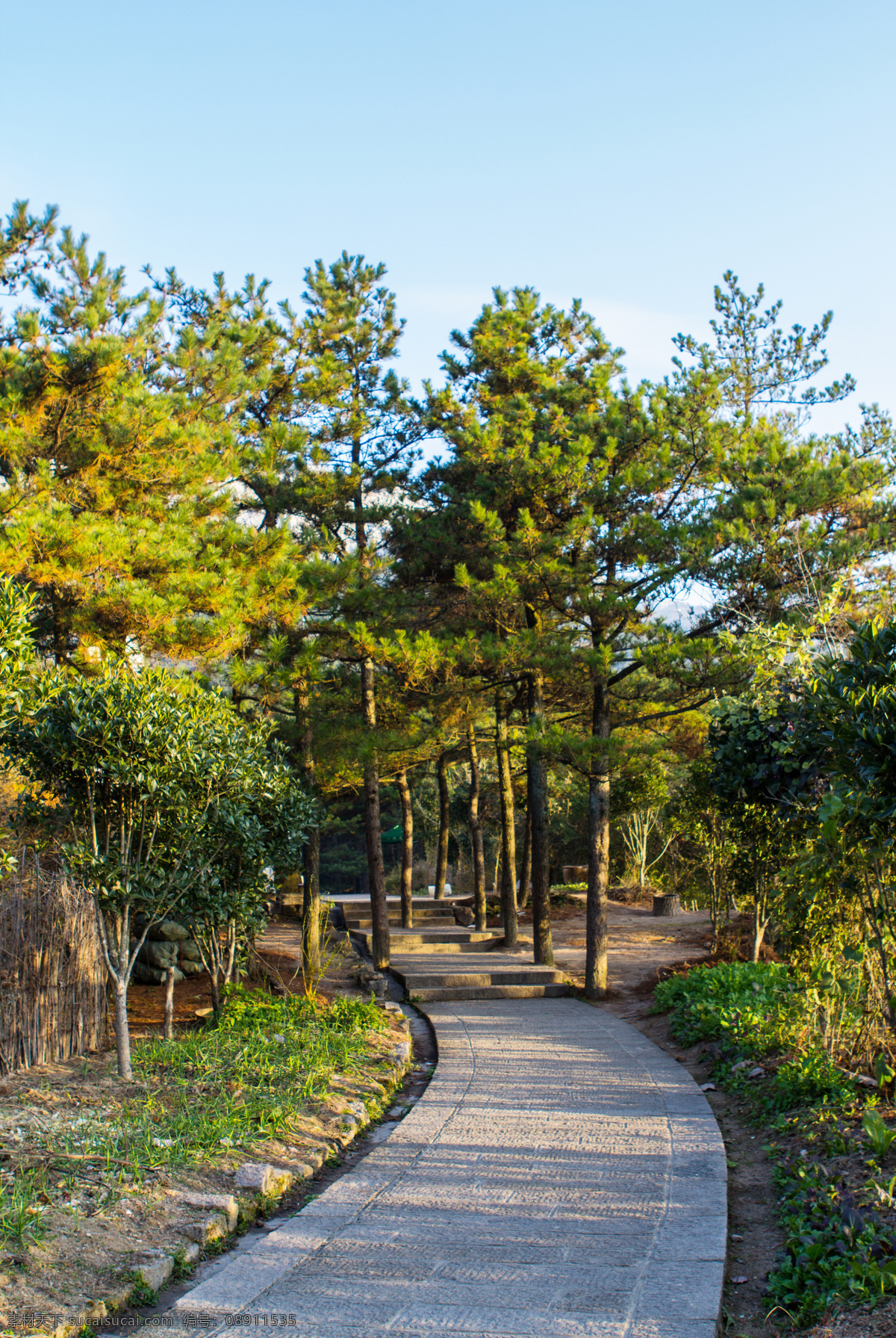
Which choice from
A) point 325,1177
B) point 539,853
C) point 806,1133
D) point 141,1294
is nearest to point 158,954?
point 539,853

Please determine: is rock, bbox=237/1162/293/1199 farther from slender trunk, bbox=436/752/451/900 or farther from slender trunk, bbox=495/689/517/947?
slender trunk, bbox=436/752/451/900

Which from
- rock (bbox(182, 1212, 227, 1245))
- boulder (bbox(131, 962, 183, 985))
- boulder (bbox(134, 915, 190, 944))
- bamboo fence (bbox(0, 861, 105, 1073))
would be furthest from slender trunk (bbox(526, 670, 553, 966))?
rock (bbox(182, 1212, 227, 1245))

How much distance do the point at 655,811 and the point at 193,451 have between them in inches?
592

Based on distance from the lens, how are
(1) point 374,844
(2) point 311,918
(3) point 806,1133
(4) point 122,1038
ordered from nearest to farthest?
1. (3) point 806,1133
2. (4) point 122,1038
3. (2) point 311,918
4. (1) point 374,844

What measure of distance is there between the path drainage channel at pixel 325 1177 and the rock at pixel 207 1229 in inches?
3.6

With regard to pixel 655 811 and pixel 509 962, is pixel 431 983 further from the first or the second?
pixel 655 811

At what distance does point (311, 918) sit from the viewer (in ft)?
35.6

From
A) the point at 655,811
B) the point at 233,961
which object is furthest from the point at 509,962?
the point at 655,811

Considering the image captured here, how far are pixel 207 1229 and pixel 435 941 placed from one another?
12.8 meters

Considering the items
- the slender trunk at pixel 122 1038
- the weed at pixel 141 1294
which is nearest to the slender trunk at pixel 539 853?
the slender trunk at pixel 122 1038

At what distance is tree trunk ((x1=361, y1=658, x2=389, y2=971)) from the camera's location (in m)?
12.8

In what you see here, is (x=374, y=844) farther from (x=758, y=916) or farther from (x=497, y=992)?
(x=758, y=916)

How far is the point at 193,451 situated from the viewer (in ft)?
37.7

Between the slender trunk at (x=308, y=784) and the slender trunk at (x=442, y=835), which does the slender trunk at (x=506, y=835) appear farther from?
the slender trunk at (x=442, y=835)
